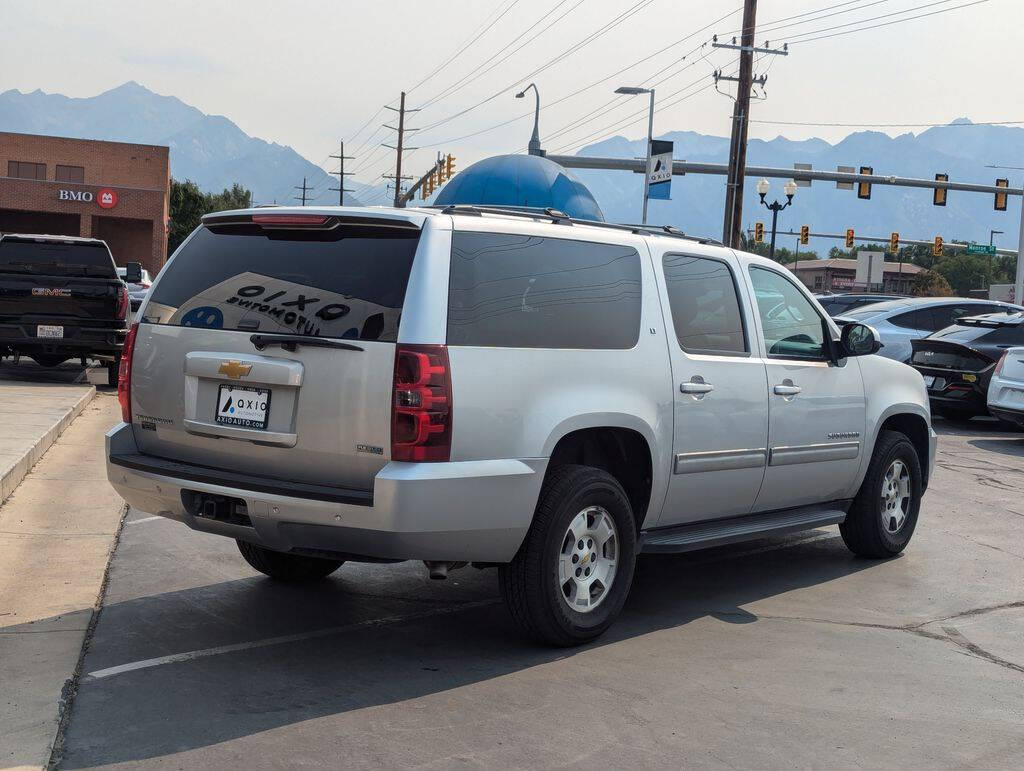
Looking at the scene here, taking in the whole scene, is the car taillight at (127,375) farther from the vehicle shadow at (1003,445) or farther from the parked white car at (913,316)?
the parked white car at (913,316)

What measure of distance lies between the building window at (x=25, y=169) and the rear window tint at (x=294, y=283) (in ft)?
218

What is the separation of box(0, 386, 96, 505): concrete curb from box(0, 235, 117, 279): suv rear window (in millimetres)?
3022

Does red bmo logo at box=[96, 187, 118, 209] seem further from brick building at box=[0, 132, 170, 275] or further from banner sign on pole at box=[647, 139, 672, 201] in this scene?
A: banner sign on pole at box=[647, 139, 672, 201]

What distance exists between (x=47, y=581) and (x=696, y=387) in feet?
11.8

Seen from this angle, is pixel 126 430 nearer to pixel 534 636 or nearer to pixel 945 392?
pixel 534 636

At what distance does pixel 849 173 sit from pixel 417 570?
34.9 metres

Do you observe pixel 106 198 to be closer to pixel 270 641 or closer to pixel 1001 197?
pixel 1001 197

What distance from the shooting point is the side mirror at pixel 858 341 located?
7.19 metres

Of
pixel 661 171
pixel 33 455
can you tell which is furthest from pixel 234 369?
pixel 661 171

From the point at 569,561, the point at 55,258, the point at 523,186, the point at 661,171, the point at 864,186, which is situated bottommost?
the point at 569,561

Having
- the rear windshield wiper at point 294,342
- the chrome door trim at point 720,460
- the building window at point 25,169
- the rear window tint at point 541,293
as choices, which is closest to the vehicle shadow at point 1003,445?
the chrome door trim at point 720,460

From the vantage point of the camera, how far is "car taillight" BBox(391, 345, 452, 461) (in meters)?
4.70

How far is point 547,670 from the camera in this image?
5.16m

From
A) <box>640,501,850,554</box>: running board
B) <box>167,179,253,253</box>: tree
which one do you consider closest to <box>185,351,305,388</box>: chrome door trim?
<box>640,501,850,554</box>: running board
